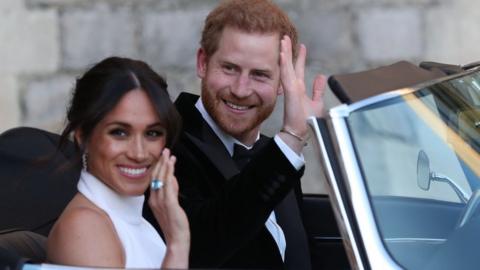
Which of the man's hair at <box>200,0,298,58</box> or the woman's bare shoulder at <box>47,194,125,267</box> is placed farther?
the man's hair at <box>200,0,298,58</box>

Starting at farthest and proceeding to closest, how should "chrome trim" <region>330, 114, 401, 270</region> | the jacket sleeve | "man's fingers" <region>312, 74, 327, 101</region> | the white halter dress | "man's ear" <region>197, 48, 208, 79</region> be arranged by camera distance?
"man's ear" <region>197, 48, 208, 79</region>, "man's fingers" <region>312, 74, 327, 101</region>, the jacket sleeve, the white halter dress, "chrome trim" <region>330, 114, 401, 270</region>

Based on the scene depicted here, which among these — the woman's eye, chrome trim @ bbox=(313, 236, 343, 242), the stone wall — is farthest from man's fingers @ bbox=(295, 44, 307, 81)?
the stone wall

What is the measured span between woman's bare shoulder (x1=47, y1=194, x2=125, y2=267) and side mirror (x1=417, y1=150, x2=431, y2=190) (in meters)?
0.79

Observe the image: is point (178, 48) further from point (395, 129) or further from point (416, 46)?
point (395, 129)

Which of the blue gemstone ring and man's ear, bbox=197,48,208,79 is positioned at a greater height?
man's ear, bbox=197,48,208,79

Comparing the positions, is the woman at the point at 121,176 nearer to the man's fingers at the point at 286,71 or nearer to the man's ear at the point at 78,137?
the man's ear at the point at 78,137

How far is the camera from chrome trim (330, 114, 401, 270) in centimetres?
282

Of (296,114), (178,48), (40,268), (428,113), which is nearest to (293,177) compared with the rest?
(296,114)

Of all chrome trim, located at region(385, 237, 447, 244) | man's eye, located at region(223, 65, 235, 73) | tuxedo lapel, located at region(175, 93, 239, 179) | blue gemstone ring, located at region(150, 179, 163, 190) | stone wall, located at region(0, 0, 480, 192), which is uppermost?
man's eye, located at region(223, 65, 235, 73)

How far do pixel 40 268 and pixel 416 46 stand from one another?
396 cm

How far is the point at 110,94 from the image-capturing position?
9.91 ft

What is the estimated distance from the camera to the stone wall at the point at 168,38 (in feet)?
20.7

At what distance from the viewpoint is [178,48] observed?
20.8 feet

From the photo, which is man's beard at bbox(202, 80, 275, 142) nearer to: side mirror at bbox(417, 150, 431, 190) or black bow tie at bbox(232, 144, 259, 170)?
black bow tie at bbox(232, 144, 259, 170)
